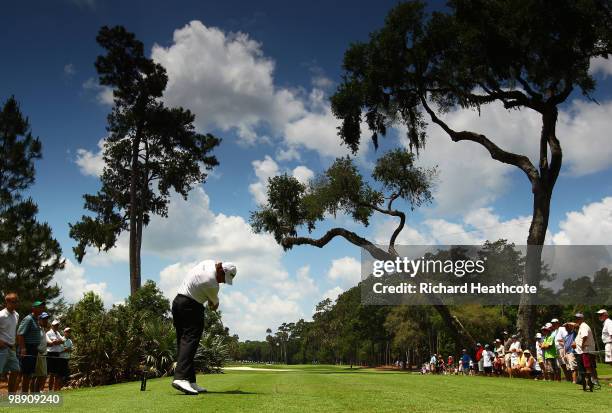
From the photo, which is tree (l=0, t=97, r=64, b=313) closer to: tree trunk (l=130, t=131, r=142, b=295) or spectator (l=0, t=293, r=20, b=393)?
tree trunk (l=130, t=131, r=142, b=295)

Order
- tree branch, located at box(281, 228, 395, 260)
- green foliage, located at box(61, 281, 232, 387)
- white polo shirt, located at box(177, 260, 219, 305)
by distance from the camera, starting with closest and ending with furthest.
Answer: white polo shirt, located at box(177, 260, 219, 305)
green foliage, located at box(61, 281, 232, 387)
tree branch, located at box(281, 228, 395, 260)

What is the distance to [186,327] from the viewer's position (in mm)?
7551

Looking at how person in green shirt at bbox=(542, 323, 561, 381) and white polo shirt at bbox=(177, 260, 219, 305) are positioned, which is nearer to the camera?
white polo shirt at bbox=(177, 260, 219, 305)

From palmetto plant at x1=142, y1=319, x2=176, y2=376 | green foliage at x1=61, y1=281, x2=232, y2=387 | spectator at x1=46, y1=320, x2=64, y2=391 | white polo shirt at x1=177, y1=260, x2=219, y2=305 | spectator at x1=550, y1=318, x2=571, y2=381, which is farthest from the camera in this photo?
palmetto plant at x1=142, y1=319, x2=176, y2=376

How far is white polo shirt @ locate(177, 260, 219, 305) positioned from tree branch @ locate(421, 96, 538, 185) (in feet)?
71.7

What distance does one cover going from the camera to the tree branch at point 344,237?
34.5 metres

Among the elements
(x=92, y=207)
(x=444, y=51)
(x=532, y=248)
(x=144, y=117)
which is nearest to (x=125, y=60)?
(x=144, y=117)

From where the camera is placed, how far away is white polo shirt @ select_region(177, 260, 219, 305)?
7.41m

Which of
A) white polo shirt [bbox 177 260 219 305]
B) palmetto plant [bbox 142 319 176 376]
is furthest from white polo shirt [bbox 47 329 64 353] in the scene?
palmetto plant [bbox 142 319 176 376]

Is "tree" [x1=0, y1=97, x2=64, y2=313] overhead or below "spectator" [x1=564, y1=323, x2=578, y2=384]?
overhead

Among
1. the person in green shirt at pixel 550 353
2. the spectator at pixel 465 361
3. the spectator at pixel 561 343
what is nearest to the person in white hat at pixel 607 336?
the spectator at pixel 561 343

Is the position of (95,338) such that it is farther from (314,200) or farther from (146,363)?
(314,200)

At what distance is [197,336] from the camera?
755 cm

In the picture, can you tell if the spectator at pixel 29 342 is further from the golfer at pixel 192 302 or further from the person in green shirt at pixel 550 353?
the person in green shirt at pixel 550 353
